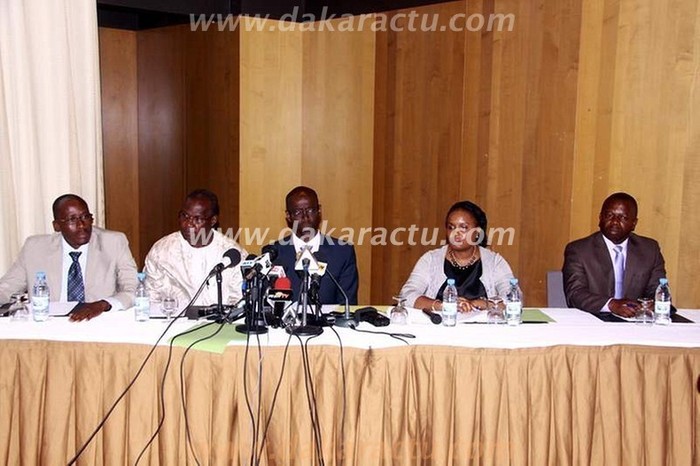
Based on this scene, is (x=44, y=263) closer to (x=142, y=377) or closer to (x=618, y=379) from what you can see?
(x=142, y=377)

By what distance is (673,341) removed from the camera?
3322 mm

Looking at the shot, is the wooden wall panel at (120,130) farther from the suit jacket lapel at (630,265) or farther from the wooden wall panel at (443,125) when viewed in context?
the suit jacket lapel at (630,265)

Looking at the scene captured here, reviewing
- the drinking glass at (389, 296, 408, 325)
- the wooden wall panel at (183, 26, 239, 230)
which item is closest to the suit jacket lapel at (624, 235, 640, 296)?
the drinking glass at (389, 296, 408, 325)

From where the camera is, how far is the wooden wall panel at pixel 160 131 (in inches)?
282

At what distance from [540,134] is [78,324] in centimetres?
343

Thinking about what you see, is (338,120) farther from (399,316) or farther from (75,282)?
(399,316)

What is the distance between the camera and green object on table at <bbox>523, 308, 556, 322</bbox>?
367 cm

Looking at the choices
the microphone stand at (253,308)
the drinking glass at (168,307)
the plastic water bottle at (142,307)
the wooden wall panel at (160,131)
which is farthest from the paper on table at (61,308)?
the wooden wall panel at (160,131)

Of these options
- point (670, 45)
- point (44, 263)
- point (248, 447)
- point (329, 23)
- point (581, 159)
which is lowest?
point (248, 447)

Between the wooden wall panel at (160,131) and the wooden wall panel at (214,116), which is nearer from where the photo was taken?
the wooden wall panel at (214,116)

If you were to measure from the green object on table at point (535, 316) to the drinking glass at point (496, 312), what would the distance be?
4.4 inches

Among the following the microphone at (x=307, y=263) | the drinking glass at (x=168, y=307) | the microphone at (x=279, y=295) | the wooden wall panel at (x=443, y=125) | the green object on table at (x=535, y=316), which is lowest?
the green object on table at (x=535, y=316)

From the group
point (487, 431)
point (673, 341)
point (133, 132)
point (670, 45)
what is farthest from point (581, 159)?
point (133, 132)

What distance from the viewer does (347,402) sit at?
3.21 meters
